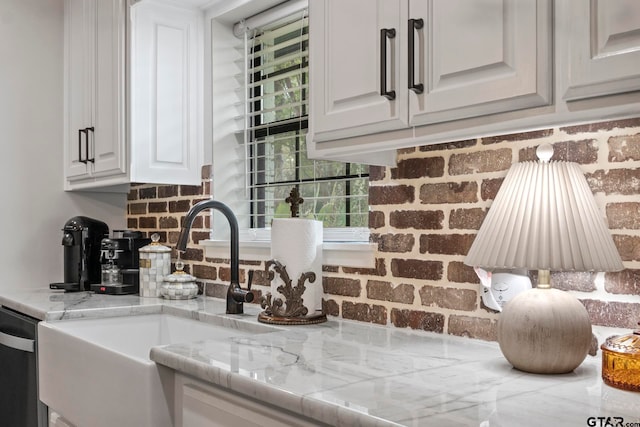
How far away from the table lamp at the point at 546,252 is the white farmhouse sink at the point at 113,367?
0.79m

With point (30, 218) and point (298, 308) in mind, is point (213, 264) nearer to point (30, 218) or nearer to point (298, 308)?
point (298, 308)

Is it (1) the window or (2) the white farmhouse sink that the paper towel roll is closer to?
(2) the white farmhouse sink

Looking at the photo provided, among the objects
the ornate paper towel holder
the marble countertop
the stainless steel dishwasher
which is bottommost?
the stainless steel dishwasher

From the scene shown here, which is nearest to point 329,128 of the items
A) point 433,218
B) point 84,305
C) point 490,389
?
point 433,218

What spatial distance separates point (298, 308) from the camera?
1875mm

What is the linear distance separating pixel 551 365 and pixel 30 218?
2.74 m

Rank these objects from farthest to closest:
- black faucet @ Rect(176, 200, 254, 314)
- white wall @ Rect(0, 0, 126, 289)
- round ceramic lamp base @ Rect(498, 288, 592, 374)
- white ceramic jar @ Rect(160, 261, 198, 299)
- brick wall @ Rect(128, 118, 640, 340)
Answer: white wall @ Rect(0, 0, 126, 289) → white ceramic jar @ Rect(160, 261, 198, 299) → black faucet @ Rect(176, 200, 254, 314) → brick wall @ Rect(128, 118, 640, 340) → round ceramic lamp base @ Rect(498, 288, 592, 374)

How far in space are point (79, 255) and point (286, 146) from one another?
3.94 feet

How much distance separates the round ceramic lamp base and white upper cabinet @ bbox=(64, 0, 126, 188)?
1.93 m

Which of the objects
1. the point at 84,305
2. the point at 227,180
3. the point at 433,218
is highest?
the point at 227,180

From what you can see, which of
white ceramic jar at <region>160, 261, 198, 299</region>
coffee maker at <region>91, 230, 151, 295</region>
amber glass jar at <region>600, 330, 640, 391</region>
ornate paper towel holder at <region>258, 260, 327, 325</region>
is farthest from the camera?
coffee maker at <region>91, 230, 151, 295</region>

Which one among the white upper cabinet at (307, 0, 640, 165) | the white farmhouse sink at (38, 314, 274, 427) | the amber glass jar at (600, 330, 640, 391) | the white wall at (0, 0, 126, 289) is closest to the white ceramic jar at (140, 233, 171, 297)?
the white farmhouse sink at (38, 314, 274, 427)

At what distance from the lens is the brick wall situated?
1306 millimetres

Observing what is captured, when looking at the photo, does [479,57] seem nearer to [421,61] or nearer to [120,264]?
[421,61]
